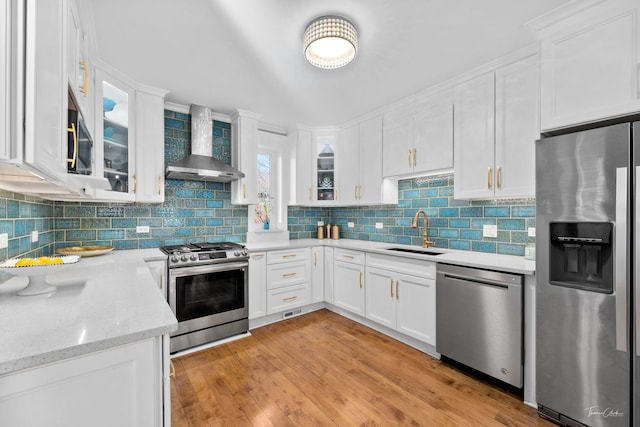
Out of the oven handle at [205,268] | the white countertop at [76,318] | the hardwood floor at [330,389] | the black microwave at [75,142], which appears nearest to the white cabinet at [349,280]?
the hardwood floor at [330,389]

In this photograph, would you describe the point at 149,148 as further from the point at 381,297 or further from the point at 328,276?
the point at 381,297

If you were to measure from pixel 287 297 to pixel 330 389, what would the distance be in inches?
55.5

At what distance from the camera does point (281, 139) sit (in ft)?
13.0

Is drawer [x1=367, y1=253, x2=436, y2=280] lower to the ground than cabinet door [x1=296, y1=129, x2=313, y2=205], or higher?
lower

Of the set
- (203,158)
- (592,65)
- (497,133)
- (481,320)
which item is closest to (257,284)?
(203,158)

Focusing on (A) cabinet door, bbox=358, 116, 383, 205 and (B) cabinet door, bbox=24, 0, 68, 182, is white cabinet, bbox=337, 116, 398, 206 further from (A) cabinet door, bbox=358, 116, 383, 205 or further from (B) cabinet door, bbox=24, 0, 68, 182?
(B) cabinet door, bbox=24, 0, 68, 182

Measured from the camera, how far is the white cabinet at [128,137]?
2279mm

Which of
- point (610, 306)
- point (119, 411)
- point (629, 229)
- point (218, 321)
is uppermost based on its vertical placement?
point (629, 229)

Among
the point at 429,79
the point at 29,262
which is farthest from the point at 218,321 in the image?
the point at 429,79

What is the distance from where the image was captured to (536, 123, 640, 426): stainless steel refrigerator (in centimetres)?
142

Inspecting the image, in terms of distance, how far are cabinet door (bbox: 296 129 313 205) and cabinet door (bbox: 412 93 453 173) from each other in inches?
58.6

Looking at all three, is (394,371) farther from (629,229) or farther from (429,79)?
(429,79)

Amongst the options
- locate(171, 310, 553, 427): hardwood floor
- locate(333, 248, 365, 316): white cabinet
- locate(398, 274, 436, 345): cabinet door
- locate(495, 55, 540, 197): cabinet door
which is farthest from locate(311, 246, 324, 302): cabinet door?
locate(495, 55, 540, 197): cabinet door

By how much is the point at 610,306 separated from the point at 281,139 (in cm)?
358
